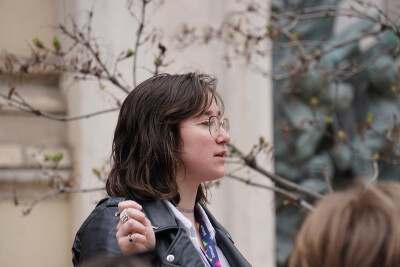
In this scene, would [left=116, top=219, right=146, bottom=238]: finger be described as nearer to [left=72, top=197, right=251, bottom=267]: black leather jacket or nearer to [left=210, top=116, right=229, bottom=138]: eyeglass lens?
[left=72, top=197, right=251, bottom=267]: black leather jacket

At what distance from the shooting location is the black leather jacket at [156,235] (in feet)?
9.45

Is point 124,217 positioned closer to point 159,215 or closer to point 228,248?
point 159,215

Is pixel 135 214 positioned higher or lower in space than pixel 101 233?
higher

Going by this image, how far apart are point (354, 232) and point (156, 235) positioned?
1206 mm

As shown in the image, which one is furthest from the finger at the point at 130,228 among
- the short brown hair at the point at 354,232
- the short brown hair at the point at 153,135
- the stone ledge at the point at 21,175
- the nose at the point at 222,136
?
the stone ledge at the point at 21,175

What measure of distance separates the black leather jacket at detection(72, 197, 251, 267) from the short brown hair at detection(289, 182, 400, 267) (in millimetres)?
1027

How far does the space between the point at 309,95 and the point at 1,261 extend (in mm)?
3358

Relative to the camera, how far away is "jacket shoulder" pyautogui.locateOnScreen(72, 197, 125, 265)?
2.87 m

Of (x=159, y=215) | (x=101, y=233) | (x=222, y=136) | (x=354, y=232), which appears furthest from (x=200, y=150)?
(x=354, y=232)

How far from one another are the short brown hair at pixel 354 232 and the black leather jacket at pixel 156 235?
1027 millimetres

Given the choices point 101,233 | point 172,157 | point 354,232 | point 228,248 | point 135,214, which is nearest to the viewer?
point 354,232

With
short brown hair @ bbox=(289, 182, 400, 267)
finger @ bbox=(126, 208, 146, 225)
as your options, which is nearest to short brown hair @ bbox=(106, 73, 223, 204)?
finger @ bbox=(126, 208, 146, 225)

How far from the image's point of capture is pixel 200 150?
125 inches

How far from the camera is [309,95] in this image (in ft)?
26.4
